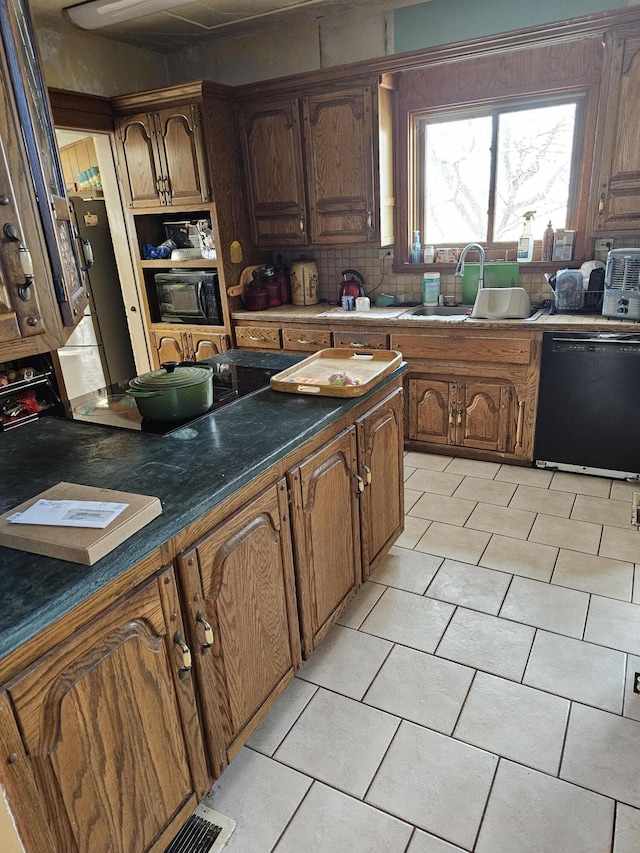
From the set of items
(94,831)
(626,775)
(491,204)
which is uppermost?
(491,204)

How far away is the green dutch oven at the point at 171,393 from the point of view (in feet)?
5.76

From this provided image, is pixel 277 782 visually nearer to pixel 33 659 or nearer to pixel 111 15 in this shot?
pixel 33 659

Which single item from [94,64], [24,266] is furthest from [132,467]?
[94,64]

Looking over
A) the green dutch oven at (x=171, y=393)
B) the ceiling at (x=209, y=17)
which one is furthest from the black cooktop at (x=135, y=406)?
the ceiling at (x=209, y=17)

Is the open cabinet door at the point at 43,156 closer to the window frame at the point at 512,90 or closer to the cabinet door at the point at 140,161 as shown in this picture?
the window frame at the point at 512,90

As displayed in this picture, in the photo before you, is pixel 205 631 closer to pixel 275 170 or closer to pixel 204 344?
pixel 204 344

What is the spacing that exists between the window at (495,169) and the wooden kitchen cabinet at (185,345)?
167cm

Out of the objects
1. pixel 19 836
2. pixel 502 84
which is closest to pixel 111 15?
pixel 502 84

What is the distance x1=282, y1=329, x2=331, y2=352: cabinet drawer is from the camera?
374 cm

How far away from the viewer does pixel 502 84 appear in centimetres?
338

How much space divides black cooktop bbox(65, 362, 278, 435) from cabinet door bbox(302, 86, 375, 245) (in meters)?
1.76

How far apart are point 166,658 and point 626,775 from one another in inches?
52.3

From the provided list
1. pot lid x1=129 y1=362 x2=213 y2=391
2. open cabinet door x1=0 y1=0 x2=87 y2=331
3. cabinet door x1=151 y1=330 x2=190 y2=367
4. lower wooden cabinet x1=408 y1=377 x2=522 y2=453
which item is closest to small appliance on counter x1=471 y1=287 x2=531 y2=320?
lower wooden cabinet x1=408 y1=377 x2=522 y2=453

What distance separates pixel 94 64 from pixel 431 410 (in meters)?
3.28
